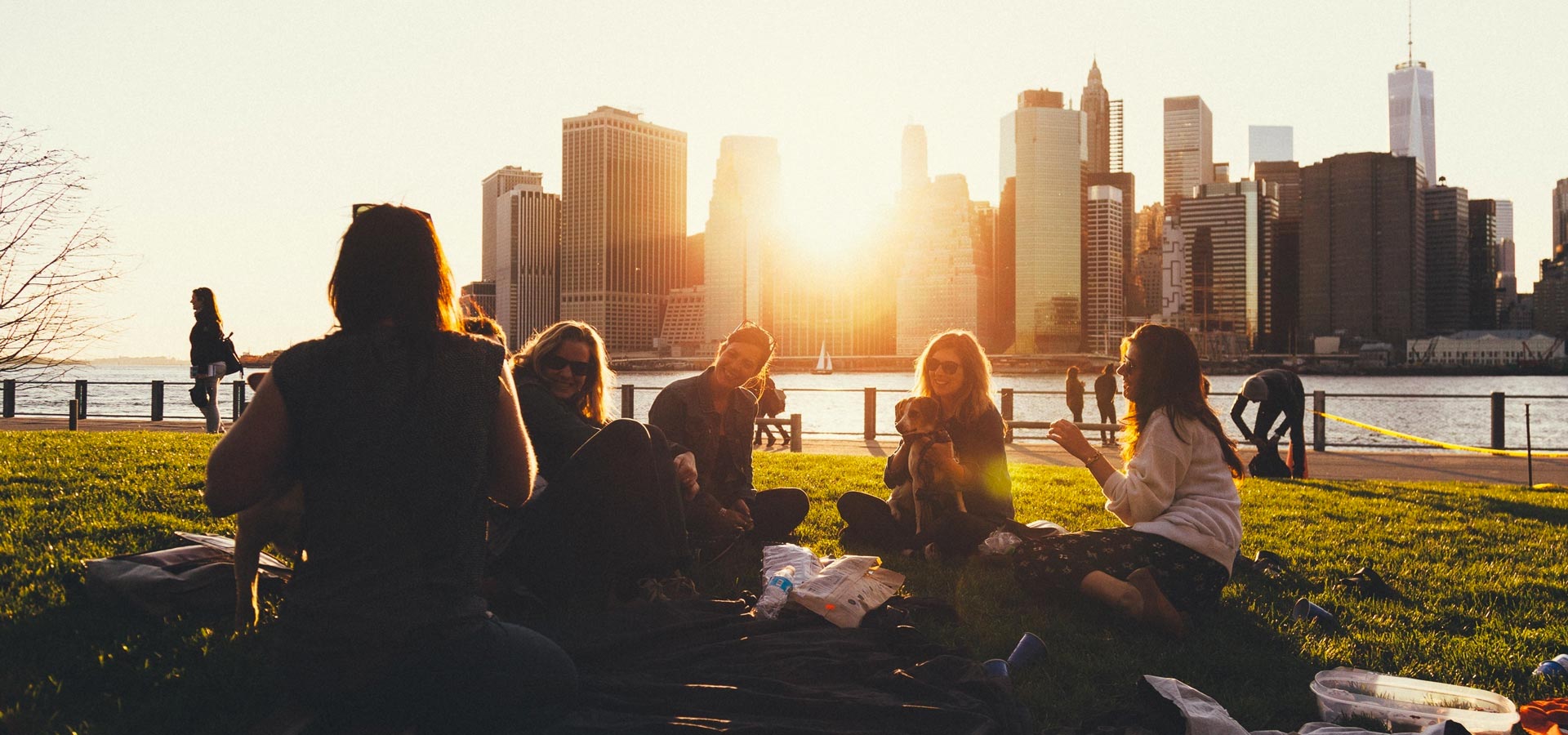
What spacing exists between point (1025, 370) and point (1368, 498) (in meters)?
119

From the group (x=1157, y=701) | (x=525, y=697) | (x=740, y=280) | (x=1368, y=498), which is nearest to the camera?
(x=525, y=697)

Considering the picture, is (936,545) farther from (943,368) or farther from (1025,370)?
Answer: (1025,370)

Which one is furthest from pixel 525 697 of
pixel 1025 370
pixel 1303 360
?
pixel 1303 360

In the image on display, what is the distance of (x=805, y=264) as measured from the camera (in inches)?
6954

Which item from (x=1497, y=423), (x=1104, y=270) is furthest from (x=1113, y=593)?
(x=1104, y=270)

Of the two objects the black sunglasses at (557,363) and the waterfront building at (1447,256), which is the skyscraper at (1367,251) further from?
the black sunglasses at (557,363)

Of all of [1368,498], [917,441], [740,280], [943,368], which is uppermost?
[740,280]

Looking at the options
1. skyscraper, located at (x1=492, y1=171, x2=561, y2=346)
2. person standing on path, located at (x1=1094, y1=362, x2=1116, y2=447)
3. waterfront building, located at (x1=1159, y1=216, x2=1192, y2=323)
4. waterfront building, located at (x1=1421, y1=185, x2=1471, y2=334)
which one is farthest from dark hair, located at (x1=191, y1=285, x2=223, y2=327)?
waterfront building, located at (x1=1421, y1=185, x2=1471, y2=334)

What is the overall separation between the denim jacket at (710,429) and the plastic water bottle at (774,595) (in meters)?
1.37

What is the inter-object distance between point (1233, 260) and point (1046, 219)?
35.3 metres

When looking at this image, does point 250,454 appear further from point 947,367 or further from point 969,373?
point 969,373

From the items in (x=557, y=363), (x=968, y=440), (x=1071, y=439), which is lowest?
(x=968, y=440)

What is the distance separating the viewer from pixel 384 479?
7.83 ft

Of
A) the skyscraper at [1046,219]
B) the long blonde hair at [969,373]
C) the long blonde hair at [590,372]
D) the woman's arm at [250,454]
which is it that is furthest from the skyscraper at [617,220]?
the woman's arm at [250,454]
